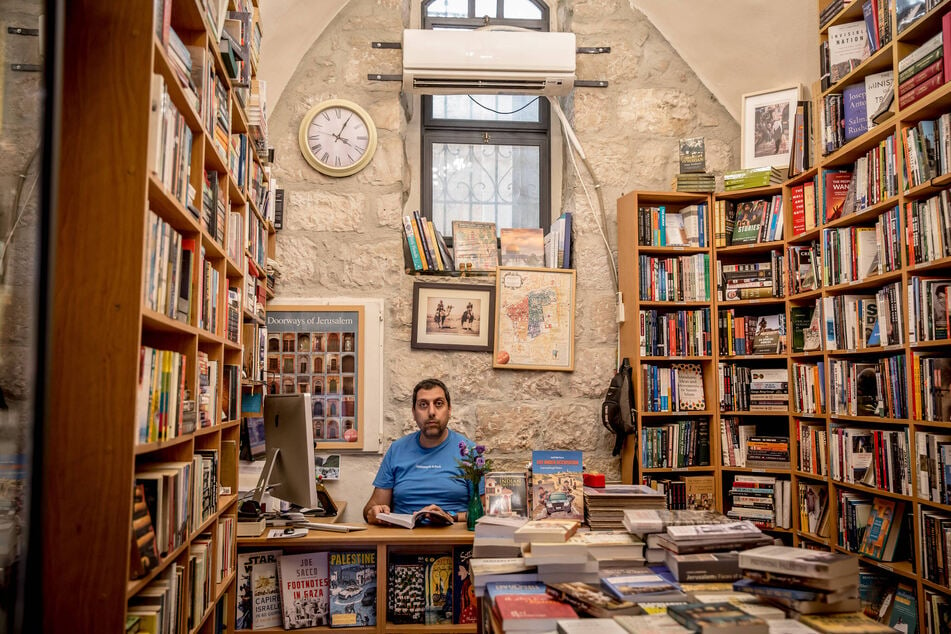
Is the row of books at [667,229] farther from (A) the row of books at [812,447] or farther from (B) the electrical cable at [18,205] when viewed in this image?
(B) the electrical cable at [18,205]

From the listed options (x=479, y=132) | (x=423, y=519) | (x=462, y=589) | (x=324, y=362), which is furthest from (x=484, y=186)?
(x=462, y=589)

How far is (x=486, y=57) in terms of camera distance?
13.2 ft

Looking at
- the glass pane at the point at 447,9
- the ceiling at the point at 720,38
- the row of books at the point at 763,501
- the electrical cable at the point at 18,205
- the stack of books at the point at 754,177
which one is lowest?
the row of books at the point at 763,501

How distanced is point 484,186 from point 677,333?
145 centimetres

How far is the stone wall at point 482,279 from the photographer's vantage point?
405 centimetres

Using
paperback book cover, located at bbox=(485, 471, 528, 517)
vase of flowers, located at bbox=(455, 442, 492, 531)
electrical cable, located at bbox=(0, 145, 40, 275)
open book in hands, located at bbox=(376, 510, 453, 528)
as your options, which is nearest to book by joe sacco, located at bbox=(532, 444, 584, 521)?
paperback book cover, located at bbox=(485, 471, 528, 517)

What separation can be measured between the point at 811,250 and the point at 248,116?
2.64 m

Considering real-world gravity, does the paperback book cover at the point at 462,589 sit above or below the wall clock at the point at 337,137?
below

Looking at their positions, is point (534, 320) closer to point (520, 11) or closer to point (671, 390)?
point (671, 390)

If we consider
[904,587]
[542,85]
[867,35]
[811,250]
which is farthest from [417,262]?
[904,587]

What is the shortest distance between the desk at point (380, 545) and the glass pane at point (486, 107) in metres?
2.58

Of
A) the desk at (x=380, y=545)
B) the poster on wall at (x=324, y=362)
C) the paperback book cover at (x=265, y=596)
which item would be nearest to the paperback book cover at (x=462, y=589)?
the desk at (x=380, y=545)

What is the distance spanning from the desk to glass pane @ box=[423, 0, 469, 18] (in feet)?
10.2

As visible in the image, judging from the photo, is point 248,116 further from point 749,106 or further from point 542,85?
point 749,106
